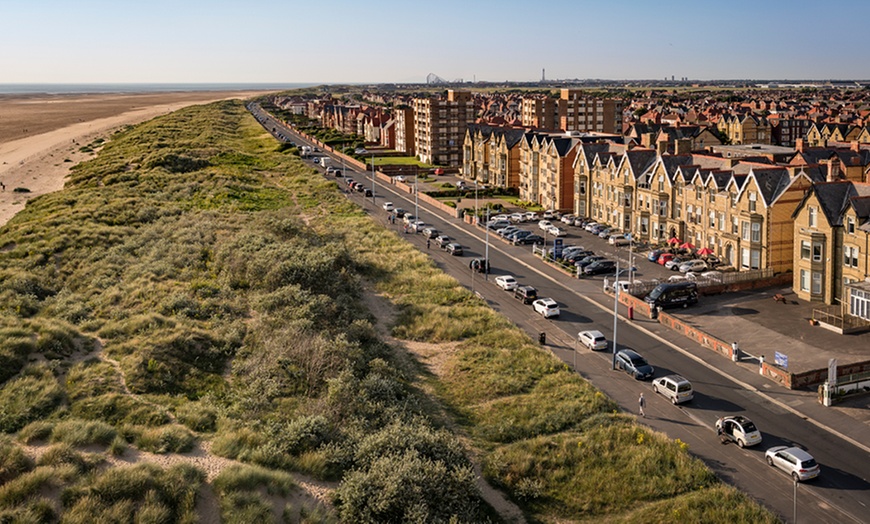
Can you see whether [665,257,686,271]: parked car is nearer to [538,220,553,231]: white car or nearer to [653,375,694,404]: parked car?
[538,220,553,231]: white car

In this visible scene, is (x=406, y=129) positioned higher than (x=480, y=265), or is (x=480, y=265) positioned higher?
(x=406, y=129)

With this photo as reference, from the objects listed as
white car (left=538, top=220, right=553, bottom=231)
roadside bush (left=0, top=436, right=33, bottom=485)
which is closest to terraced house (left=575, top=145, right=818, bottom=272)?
white car (left=538, top=220, right=553, bottom=231)

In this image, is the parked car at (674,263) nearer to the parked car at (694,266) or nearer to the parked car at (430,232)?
the parked car at (694,266)

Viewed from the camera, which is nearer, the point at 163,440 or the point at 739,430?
the point at 163,440

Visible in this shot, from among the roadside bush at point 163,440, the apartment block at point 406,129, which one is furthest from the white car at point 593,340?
the apartment block at point 406,129

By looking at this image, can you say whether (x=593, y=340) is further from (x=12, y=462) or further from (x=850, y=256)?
(x=12, y=462)

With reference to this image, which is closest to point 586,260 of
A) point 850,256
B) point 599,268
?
point 599,268

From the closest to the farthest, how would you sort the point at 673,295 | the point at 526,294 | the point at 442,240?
the point at 673,295 < the point at 526,294 < the point at 442,240

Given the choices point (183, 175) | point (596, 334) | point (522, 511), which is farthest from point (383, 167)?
point (522, 511)
